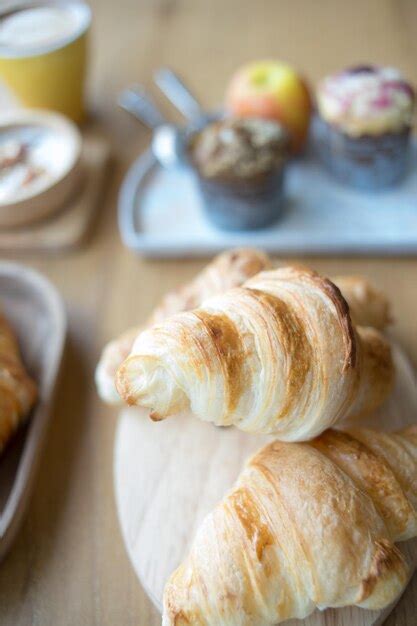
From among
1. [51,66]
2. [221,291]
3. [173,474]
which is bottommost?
[173,474]

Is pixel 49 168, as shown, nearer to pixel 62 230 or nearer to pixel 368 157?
pixel 62 230

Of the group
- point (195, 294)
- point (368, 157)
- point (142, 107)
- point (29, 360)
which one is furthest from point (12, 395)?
point (142, 107)

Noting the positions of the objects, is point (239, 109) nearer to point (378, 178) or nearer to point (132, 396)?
point (378, 178)

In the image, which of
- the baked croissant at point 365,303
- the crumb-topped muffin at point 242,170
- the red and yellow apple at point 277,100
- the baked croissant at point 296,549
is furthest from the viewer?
the red and yellow apple at point 277,100

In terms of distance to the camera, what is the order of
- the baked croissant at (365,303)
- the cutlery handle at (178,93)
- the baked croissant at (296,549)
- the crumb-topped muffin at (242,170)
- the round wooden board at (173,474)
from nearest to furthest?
the baked croissant at (296,549) < the round wooden board at (173,474) < the baked croissant at (365,303) < the crumb-topped muffin at (242,170) < the cutlery handle at (178,93)

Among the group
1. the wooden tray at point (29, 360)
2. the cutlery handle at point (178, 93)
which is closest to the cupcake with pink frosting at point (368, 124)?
the cutlery handle at point (178, 93)

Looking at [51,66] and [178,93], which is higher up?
[51,66]

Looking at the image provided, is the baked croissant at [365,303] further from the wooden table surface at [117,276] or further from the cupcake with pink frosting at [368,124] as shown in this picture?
the cupcake with pink frosting at [368,124]

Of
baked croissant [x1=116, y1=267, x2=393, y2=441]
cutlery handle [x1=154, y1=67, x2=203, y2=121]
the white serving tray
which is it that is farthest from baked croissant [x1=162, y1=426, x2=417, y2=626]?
cutlery handle [x1=154, y1=67, x2=203, y2=121]
